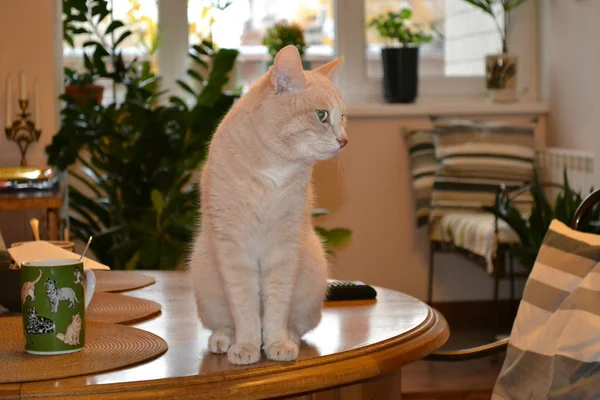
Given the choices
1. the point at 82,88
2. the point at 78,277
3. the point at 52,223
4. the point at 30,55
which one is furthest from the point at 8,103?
the point at 78,277

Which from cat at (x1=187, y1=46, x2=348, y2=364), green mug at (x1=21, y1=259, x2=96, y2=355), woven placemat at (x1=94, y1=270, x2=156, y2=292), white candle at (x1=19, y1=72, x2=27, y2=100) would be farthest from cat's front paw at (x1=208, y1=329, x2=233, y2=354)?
white candle at (x1=19, y1=72, x2=27, y2=100)

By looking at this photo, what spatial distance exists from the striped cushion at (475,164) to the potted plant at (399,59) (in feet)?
1.02

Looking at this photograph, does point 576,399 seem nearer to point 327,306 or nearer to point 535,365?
point 535,365

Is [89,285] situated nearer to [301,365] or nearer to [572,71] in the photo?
[301,365]

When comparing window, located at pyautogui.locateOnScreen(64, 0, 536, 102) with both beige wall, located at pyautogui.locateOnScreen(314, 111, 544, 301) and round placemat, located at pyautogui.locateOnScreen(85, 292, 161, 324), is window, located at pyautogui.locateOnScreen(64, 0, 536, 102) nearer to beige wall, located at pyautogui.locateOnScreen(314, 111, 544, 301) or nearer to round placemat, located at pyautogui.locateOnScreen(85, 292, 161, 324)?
beige wall, located at pyautogui.locateOnScreen(314, 111, 544, 301)

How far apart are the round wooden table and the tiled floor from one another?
6.39ft

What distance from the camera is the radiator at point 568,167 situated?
3.99 m

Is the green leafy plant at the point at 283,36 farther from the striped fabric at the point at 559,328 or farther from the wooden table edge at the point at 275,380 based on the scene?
the wooden table edge at the point at 275,380

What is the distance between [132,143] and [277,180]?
269 cm

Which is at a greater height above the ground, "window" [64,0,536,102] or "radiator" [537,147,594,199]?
"window" [64,0,536,102]

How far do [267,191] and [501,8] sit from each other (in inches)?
153

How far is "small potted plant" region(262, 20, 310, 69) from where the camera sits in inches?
173

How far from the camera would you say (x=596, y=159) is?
393cm

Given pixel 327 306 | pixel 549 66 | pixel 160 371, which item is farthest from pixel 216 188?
pixel 549 66
